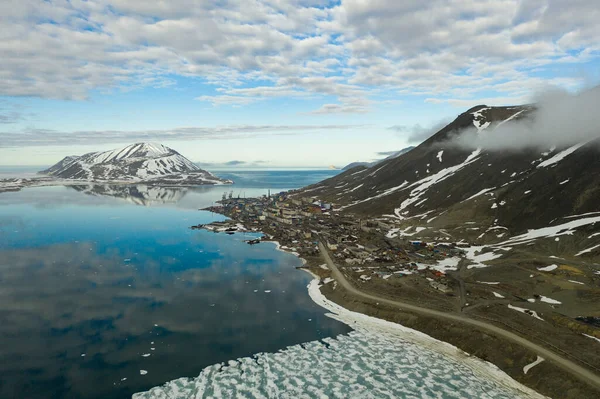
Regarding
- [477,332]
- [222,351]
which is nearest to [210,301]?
[222,351]

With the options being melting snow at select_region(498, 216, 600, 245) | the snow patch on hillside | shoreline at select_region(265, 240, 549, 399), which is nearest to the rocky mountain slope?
the snow patch on hillside

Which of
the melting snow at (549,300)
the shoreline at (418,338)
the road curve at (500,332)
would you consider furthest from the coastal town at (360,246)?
the melting snow at (549,300)

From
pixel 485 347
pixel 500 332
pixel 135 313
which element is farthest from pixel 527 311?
pixel 135 313

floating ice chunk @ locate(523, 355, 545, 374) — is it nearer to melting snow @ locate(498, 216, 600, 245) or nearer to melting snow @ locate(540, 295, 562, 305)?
melting snow @ locate(540, 295, 562, 305)

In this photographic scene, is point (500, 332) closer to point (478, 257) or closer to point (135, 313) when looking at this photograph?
point (478, 257)

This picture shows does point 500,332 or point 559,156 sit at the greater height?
point 559,156

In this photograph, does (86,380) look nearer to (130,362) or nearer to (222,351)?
(130,362)

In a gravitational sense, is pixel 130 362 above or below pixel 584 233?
below
